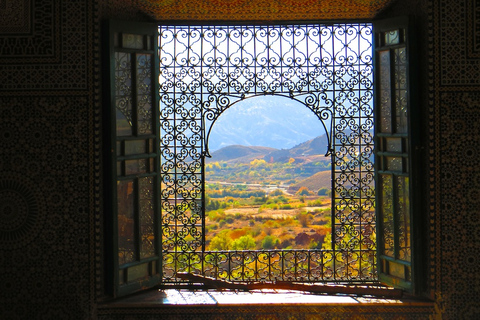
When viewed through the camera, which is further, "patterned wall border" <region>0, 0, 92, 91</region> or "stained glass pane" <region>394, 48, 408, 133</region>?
"stained glass pane" <region>394, 48, 408, 133</region>

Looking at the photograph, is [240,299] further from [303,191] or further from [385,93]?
[303,191]

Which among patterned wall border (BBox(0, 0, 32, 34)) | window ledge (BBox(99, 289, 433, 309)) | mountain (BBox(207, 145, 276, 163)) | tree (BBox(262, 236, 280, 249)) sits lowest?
tree (BBox(262, 236, 280, 249))

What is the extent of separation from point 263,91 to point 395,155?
139 cm

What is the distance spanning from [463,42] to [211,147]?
641 inches

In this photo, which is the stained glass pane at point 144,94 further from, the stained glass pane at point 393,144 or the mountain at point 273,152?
the mountain at point 273,152

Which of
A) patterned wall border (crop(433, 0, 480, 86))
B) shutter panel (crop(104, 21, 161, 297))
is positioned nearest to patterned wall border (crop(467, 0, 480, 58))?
patterned wall border (crop(433, 0, 480, 86))

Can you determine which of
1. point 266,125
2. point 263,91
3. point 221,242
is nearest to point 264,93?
point 263,91

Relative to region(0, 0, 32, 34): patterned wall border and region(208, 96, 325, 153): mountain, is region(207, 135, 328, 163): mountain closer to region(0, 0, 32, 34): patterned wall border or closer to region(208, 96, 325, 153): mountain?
region(208, 96, 325, 153): mountain

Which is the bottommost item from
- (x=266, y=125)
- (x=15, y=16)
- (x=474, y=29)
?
(x=474, y=29)

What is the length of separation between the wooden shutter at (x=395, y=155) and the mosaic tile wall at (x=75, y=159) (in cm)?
14

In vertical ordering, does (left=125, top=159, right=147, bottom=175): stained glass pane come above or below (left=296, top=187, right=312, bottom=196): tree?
above

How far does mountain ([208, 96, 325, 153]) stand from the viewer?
2048cm

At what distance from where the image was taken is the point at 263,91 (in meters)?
5.27

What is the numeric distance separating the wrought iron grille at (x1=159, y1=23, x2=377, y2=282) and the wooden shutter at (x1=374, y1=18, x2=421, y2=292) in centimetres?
31
